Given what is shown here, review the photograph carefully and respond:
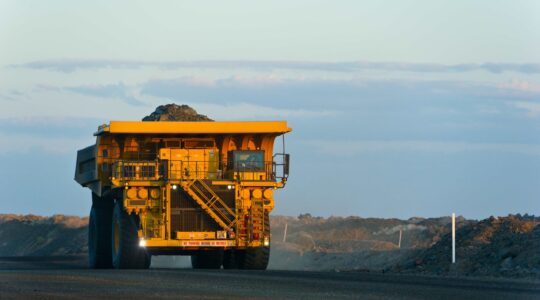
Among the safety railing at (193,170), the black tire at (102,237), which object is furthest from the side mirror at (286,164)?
the black tire at (102,237)

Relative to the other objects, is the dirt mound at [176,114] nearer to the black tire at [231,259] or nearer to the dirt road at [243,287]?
the black tire at [231,259]

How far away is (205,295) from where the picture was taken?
20.9 metres

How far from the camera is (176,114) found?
36906 mm

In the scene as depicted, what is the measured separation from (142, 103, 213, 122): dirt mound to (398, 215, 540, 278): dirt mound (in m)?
7.35

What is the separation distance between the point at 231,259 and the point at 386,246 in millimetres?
17124

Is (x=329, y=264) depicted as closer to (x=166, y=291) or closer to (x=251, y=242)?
(x=251, y=242)

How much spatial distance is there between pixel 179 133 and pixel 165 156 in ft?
2.47

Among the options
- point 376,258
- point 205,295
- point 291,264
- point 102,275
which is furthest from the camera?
point 291,264

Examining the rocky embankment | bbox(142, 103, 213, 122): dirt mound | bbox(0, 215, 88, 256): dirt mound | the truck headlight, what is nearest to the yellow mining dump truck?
the truck headlight

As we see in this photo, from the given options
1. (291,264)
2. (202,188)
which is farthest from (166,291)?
(291,264)

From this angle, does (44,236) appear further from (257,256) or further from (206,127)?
(257,256)

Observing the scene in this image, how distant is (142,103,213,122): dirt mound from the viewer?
1444 inches

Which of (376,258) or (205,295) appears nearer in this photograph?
(205,295)

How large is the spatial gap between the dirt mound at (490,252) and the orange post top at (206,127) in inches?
219
